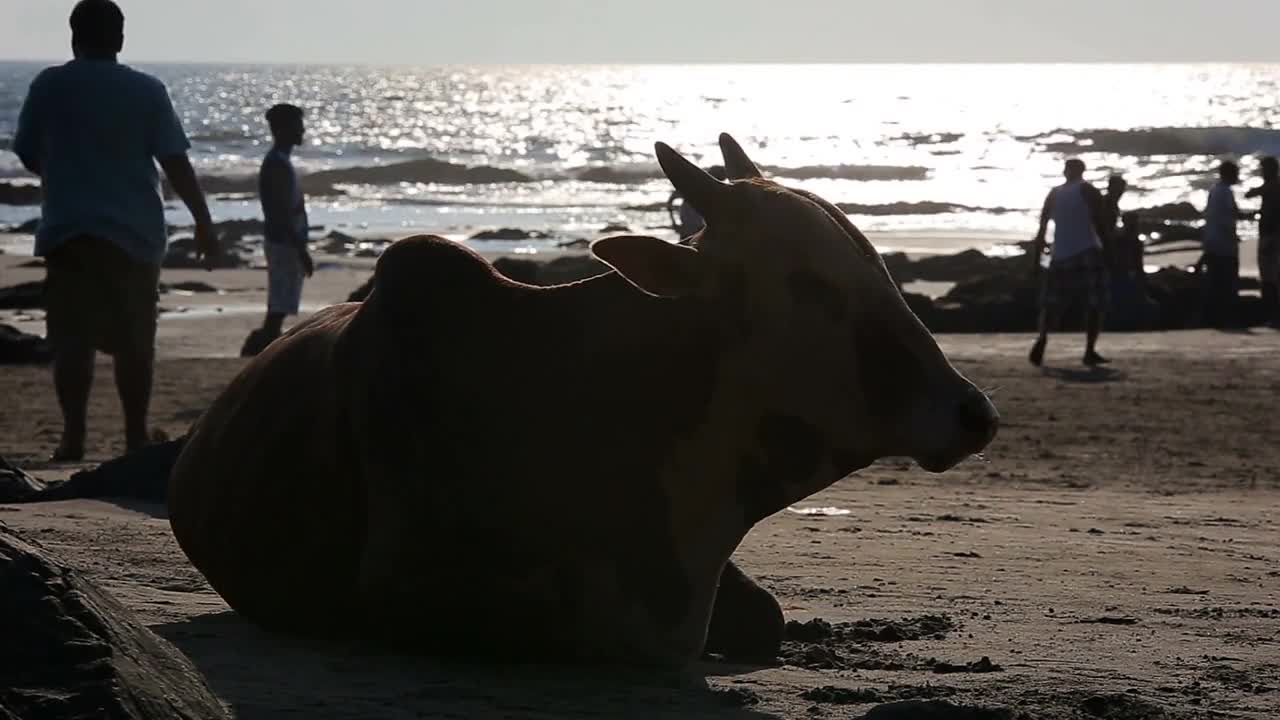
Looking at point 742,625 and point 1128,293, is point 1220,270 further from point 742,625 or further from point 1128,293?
point 742,625

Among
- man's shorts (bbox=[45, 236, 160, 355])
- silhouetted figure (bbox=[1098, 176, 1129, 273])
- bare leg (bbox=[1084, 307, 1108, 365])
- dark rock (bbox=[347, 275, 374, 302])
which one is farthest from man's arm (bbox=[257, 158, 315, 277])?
silhouetted figure (bbox=[1098, 176, 1129, 273])

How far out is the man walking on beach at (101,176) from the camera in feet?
31.0

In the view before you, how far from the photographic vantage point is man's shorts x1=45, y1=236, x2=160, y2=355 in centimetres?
950

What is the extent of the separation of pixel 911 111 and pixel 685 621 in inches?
4317

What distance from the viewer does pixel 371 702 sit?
435cm

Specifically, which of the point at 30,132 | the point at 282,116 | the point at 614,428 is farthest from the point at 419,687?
the point at 282,116

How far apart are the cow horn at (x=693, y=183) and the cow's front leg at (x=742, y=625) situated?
3.51ft

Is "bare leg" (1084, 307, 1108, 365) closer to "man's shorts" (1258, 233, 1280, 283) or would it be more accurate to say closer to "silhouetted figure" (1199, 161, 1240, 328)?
"silhouetted figure" (1199, 161, 1240, 328)

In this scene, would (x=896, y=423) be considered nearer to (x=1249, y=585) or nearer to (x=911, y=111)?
(x=1249, y=585)

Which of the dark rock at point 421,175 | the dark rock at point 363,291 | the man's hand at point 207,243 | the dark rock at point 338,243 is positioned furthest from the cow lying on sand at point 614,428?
the dark rock at point 421,175

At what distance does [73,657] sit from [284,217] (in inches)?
434

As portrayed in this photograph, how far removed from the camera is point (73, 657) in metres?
3.58

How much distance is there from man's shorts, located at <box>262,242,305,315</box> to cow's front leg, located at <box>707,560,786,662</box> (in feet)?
30.9

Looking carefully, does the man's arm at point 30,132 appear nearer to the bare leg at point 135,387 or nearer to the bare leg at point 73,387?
the bare leg at point 73,387
